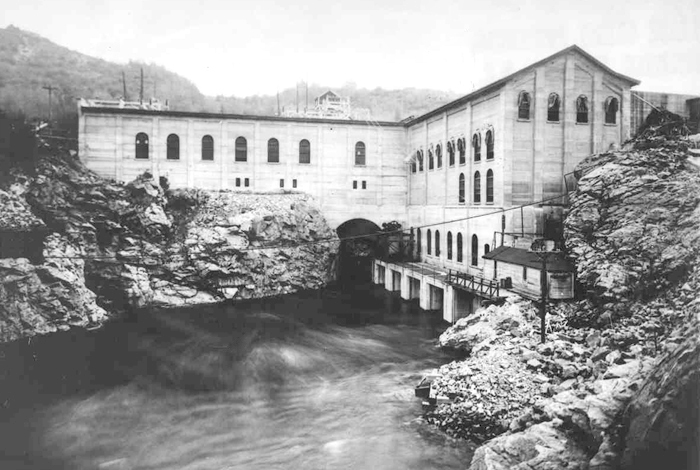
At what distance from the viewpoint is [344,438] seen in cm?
1705

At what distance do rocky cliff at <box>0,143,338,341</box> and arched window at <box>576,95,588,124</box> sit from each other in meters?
18.6

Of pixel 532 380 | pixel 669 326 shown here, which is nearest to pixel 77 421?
pixel 532 380

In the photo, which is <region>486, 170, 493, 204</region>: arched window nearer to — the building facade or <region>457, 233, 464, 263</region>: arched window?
the building facade

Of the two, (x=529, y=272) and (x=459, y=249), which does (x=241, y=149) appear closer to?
(x=459, y=249)

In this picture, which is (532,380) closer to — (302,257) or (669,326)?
(669,326)

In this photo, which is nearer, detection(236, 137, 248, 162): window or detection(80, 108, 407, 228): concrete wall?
detection(80, 108, 407, 228): concrete wall

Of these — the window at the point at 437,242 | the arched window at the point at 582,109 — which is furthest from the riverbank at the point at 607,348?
the window at the point at 437,242

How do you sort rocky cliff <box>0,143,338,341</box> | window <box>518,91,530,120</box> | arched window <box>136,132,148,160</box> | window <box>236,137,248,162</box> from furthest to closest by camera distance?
window <box>236,137,248,162</box> < arched window <box>136,132,148,160</box> < window <box>518,91,530,120</box> < rocky cliff <box>0,143,338,341</box>

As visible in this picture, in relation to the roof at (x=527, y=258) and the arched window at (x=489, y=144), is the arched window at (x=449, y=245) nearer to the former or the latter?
the arched window at (x=489, y=144)

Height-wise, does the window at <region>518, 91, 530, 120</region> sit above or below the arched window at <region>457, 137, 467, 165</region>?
above

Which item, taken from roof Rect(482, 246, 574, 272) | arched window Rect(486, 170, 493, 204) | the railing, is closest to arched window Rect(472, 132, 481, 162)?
arched window Rect(486, 170, 493, 204)

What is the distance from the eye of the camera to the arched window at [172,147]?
4266cm

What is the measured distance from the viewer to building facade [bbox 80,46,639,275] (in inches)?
1209

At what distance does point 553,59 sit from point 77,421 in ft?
104
